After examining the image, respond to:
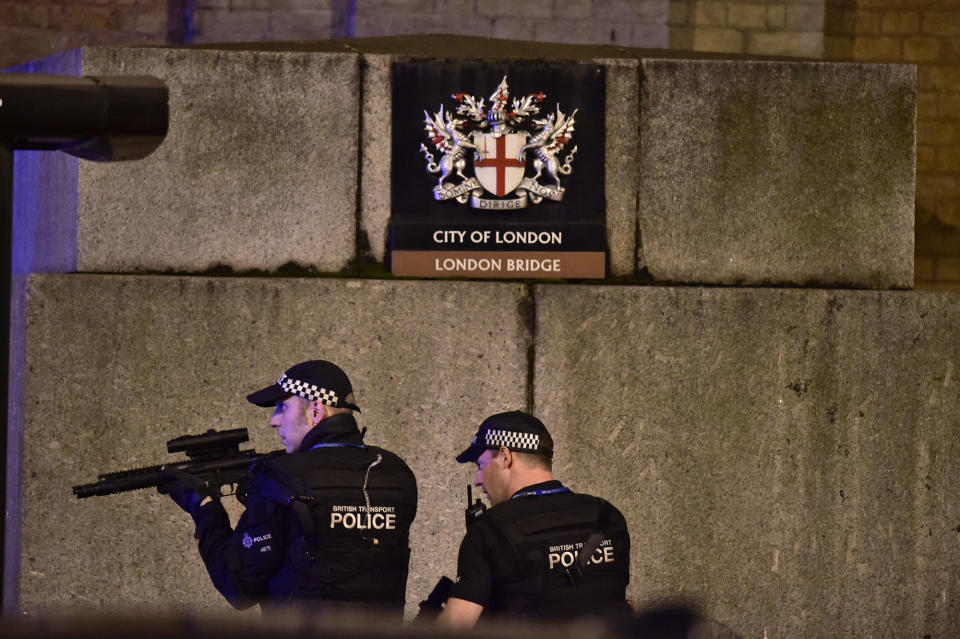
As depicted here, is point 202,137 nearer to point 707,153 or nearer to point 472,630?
point 707,153

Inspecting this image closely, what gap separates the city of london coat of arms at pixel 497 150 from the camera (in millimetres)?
6652

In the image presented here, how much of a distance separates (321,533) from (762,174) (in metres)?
3.20

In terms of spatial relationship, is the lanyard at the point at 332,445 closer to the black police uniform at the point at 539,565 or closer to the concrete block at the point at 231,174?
the black police uniform at the point at 539,565

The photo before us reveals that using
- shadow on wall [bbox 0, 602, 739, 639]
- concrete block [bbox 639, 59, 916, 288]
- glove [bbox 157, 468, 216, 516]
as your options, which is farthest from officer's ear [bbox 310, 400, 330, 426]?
shadow on wall [bbox 0, 602, 739, 639]

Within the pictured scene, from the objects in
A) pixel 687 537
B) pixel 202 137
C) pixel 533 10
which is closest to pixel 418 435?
pixel 687 537

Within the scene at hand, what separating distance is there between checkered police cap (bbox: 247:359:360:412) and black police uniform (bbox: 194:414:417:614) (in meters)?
0.17

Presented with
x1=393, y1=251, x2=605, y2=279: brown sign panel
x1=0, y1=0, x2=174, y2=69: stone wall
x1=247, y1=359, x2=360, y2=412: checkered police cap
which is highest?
x1=0, y1=0, x2=174, y2=69: stone wall

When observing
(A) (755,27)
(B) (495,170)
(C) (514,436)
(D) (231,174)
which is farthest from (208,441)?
(A) (755,27)

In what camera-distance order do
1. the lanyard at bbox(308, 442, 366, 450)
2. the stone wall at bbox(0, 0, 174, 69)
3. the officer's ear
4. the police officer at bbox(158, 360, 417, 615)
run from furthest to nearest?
the stone wall at bbox(0, 0, 174, 69) < the officer's ear < the lanyard at bbox(308, 442, 366, 450) < the police officer at bbox(158, 360, 417, 615)

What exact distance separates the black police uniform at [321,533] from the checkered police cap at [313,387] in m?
0.17

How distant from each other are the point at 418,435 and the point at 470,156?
1414 millimetres

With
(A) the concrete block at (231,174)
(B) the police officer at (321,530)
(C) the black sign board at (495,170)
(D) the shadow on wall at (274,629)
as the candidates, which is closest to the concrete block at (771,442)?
(C) the black sign board at (495,170)

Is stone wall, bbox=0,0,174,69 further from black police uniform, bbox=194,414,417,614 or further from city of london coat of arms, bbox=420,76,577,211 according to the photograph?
black police uniform, bbox=194,414,417,614

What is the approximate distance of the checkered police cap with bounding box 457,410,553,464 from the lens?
474cm
